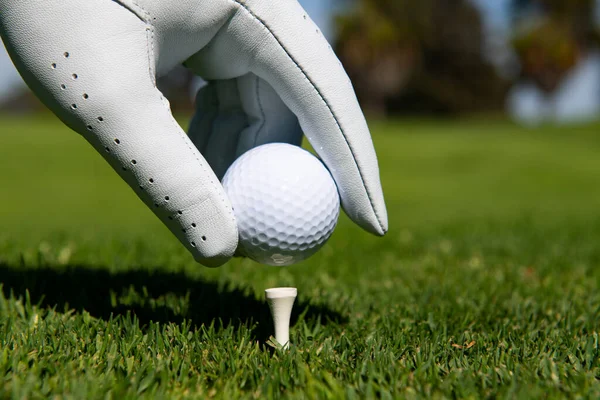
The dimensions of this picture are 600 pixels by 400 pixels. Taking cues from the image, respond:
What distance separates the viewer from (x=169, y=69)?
1.98 metres

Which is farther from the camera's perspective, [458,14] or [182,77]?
[458,14]

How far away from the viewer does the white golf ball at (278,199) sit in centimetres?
191

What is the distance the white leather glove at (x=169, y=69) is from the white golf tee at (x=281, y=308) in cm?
23

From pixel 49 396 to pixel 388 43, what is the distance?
30.3m

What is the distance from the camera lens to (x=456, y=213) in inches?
297

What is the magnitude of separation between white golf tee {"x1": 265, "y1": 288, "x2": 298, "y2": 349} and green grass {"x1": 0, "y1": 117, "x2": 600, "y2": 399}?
8cm

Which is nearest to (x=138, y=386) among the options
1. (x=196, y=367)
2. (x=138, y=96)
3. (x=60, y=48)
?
(x=196, y=367)

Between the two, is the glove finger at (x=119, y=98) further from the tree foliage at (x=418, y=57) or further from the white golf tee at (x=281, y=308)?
the tree foliage at (x=418, y=57)

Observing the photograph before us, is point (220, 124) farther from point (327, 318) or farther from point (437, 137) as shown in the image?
point (437, 137)

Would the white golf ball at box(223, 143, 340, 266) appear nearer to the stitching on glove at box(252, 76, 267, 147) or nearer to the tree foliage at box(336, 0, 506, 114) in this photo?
the stitching on glove at box(252, 76, 267, 147)

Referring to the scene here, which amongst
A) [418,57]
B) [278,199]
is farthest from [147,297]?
[418,57]

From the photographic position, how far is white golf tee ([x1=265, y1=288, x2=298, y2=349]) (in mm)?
1897

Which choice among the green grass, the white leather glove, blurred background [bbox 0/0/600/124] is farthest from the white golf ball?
blurred background [bbox 0/0/600/124]

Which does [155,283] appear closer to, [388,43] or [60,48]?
[60,48]
